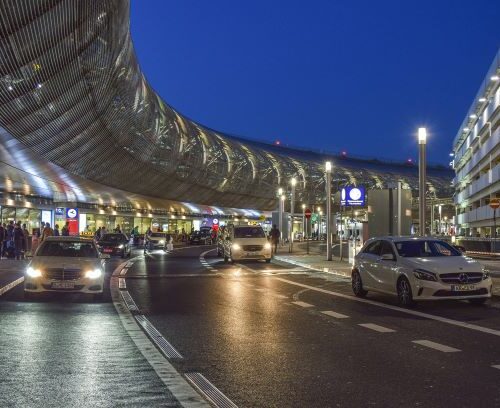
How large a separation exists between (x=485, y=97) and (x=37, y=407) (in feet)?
208

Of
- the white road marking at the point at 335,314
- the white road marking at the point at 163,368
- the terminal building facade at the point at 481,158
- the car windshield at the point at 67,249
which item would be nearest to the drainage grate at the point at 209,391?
the white road marking at the point at 163,368

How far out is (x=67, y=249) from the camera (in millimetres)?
17281

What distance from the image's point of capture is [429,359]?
8484mm

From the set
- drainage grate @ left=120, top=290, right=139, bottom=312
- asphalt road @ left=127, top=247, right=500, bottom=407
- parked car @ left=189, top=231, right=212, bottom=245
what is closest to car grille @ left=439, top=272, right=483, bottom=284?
asphalt road @ left=127, top=247, right=500, bottom=407

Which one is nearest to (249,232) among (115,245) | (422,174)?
(115,245)

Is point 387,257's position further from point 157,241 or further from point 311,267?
point 157,241

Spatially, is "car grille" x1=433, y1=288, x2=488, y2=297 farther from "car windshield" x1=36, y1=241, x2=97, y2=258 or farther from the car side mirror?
"car windshield" x1=36, y1=241, x2=97, y2=258

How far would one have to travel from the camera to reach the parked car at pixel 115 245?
38281 millimetres

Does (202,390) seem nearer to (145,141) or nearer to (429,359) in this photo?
(429,359)

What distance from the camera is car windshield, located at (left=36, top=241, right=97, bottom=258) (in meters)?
16.9

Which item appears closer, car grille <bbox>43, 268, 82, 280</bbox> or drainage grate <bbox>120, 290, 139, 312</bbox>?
drainage grate <bbox>120, 290, 139, 312</bbox>

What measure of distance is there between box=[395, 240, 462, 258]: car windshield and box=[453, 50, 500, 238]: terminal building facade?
36.1 meters

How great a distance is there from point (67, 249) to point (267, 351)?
9.52 meters

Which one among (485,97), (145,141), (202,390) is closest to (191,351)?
(202,390)
